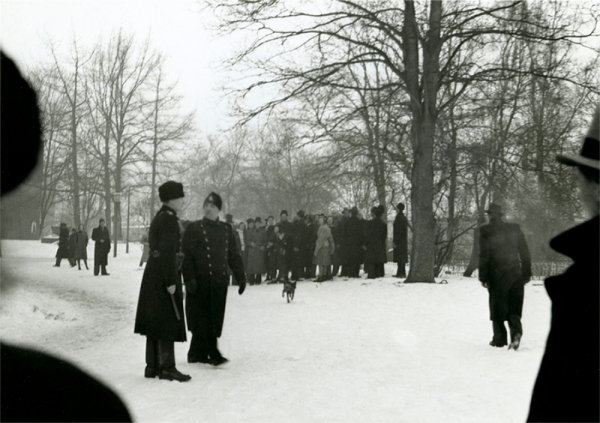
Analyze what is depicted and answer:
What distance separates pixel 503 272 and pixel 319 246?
1181 cm

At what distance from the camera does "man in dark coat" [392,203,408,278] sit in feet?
70.5

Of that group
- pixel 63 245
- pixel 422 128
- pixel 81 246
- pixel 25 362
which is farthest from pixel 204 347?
pixel 63 245

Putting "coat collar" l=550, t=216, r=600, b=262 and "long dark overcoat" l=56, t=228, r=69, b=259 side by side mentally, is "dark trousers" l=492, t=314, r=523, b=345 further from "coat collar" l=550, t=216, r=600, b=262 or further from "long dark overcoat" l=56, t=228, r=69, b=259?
"long dark overcoat" l=56, t=228, r=69, b=259

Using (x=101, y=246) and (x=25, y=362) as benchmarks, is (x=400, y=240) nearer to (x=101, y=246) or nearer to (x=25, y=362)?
(x=101, y=246)

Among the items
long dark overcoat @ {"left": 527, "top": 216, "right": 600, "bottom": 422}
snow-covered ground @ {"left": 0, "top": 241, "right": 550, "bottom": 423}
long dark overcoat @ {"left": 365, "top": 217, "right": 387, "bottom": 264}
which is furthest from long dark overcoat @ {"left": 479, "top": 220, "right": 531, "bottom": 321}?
long dark overcoat @ {"left": 365, "top": 217, "right": 387, "bottom": 264}

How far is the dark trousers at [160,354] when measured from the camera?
730cm

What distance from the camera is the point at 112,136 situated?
138 ft

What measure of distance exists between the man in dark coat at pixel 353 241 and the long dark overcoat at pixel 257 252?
240cm

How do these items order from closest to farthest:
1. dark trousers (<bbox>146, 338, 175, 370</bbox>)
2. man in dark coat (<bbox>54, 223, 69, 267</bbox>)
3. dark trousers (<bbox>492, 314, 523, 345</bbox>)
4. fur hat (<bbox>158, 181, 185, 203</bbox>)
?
dark trousers (<bbox>146, 338, 175, 370</bbox>) → fur hat (<bbox>158, 181, 185, 203</bbox>) → dark trousers (<bbox>492, 314, 523, 345</bbox>) → man in dark coat (<bbox>54, 223, 69, 267</bbox>)

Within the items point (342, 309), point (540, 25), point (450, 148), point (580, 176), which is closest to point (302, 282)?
point (450, 148)

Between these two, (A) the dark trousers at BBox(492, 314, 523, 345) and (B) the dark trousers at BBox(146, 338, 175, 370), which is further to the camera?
(A) the dark trousers at BBox(492, 314, 523, 345)

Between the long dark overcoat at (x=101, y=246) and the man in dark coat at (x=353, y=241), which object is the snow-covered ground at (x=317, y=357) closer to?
the man in dark coat at (x=353, y=241)

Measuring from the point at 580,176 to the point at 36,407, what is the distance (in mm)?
1358

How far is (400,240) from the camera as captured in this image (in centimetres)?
2202
